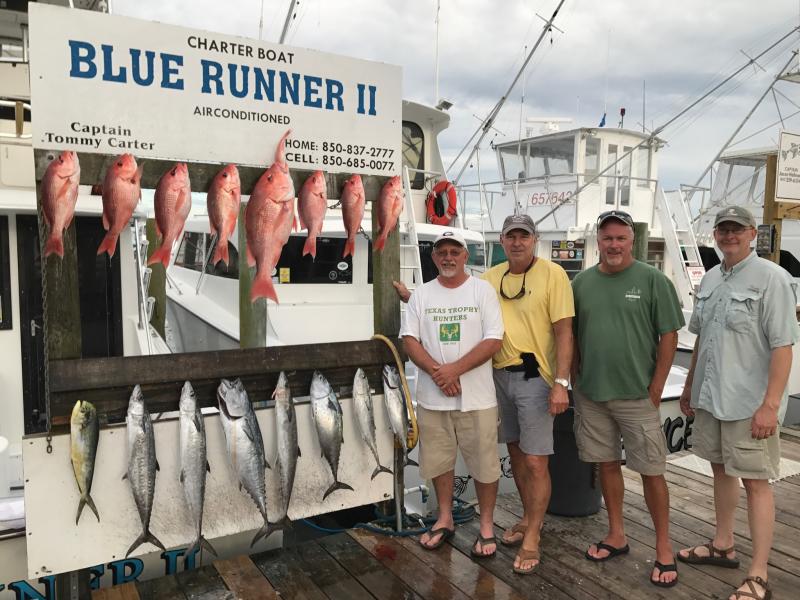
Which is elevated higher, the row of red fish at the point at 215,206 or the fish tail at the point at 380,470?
the row of red fish at the point at 215,206

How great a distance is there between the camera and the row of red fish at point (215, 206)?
2359 millimetres

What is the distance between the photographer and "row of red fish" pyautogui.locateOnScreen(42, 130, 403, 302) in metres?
2.36

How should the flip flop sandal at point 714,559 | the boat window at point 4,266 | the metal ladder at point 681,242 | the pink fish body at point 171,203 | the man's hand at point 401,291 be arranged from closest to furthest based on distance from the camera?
the pink fish body at point 171,203, the flip flop sandal at point 714,559, the man's hand at point 401,291, the boat window at point 4,266, the metal ladder at point 681,242

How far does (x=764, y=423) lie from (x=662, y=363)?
0.50 meters

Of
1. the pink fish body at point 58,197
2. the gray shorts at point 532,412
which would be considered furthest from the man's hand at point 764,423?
the pink fish body at point 58,197

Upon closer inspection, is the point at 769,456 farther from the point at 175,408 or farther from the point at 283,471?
the point at 175,408

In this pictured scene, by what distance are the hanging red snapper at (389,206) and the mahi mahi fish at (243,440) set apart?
3.71 ft

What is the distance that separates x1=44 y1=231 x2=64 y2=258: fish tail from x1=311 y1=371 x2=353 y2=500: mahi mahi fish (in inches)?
49.2

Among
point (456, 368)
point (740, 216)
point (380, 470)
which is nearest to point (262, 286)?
point (456, 368)

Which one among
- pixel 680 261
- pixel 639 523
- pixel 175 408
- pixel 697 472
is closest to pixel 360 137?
pixel 175 408

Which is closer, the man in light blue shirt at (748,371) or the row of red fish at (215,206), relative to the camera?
the row of red fish at (215,206)

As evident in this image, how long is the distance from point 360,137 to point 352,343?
109cm

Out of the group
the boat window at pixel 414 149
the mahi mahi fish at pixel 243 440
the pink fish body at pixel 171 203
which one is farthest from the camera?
the boat window at pixel 414 149

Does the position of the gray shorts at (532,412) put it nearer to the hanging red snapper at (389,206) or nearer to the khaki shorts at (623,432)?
the khaki shorts at (623,432)
